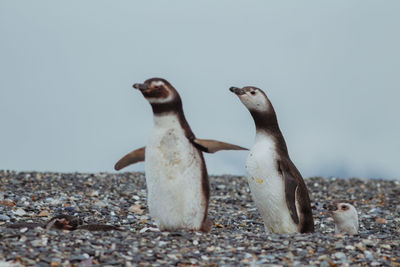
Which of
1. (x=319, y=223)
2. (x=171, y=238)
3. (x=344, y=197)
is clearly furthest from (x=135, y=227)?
(x=344, y=197)

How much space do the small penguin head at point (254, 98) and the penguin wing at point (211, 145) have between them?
80cm

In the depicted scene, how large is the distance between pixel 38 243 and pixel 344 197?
9.08 metres

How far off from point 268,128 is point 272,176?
1.76 ft

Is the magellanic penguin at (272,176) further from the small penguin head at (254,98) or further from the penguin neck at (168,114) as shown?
the penguin neck at (168,114)

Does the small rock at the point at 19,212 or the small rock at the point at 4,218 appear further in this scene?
the small rock at the point at 19,212

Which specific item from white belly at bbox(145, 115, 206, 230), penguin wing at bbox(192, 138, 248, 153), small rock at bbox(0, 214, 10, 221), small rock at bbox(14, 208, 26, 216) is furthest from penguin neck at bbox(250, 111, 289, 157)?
small rock at bbox(14, 208, 26, 216)

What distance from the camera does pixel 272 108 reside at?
23.7 ft

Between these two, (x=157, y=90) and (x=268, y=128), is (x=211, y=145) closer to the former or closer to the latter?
(x=157, y=90)

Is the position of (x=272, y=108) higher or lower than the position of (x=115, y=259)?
higher

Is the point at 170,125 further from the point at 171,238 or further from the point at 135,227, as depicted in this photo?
the point at 135,227

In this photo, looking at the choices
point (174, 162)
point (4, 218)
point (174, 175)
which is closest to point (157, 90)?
point (174, 162)

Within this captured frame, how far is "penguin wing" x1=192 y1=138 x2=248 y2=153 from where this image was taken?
6.48 m

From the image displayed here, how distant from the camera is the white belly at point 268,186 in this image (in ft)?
23.0

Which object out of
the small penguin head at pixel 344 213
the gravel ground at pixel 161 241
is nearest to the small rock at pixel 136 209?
the gravel ground at pixel 161 241
